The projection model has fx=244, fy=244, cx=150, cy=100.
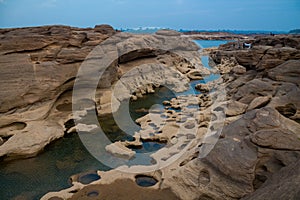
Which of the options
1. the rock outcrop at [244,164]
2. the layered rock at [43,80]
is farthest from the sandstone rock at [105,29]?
the rock outcrop at [244,164]

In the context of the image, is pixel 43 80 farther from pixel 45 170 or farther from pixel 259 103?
pixel 259 103

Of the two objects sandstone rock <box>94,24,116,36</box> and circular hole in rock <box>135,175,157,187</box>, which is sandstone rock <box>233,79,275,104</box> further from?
sandstone rock <box>94,24,116,36</box>

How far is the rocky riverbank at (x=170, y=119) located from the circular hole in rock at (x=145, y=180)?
2.5 inches

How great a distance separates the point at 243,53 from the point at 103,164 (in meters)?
14.9

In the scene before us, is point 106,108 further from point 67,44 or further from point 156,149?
point 156,149

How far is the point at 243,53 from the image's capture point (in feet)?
64.4

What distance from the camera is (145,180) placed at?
28.7ft

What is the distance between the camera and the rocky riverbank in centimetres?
695

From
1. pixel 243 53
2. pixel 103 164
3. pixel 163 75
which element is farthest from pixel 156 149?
pixel 163 75

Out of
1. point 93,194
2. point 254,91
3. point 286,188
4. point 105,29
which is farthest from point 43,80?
point 286,188

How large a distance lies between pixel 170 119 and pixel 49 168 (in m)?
7.39

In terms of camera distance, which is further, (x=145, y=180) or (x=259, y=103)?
(x=259, y=103)

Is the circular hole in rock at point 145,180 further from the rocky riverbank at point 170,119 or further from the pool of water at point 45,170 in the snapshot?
the pool of water at point 45,170

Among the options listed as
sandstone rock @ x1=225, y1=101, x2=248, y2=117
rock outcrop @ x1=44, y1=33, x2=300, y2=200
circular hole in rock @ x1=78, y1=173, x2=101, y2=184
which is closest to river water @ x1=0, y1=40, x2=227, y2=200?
circular hole in rock @ x1=78, y1=173, x2=101, y2=184
